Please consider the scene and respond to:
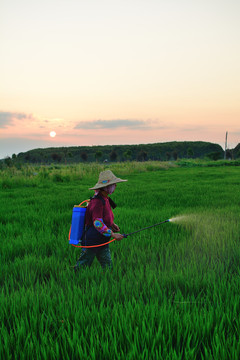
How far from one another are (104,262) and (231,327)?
1.69 m

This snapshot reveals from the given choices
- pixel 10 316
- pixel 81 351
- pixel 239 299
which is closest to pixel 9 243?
pixel 10 316

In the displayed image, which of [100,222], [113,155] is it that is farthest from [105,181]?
[113,155]

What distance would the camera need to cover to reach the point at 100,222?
10.0 feet

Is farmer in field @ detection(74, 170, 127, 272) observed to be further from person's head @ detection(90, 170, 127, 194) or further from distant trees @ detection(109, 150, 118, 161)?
distant trees @ detection(109, 150, 118, 161)

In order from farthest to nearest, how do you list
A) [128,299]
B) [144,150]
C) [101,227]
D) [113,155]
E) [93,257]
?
[144,150]
[113,155]
[93,257]
[101,227]
[128,299]

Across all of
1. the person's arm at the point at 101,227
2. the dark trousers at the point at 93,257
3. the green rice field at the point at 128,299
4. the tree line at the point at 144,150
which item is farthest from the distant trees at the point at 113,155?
the person's arm at the point at 101,227

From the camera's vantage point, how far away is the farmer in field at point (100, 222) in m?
3.08

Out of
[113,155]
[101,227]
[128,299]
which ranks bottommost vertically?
[128,299]

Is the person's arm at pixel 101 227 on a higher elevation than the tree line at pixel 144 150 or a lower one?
lower

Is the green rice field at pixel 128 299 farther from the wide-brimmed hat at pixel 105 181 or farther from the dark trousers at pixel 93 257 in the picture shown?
the wide-brimmed hat at pixel 105 181

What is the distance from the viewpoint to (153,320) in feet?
6.75

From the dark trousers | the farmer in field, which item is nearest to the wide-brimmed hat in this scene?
the farmer in field

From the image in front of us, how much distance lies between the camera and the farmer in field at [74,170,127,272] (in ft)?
10.1

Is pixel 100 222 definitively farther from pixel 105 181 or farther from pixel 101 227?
pixel 105 181
